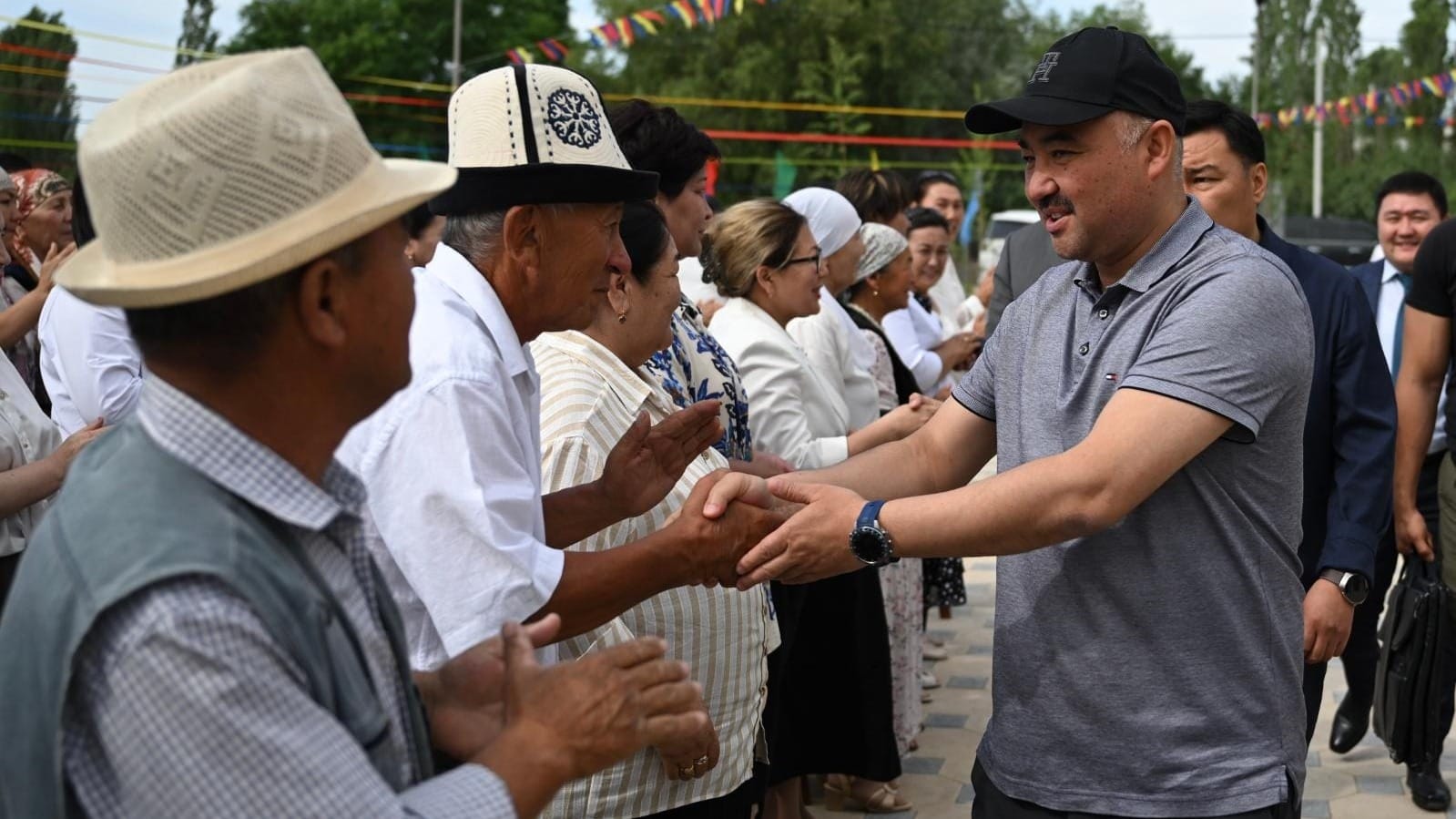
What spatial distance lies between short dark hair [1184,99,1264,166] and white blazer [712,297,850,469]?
157cm

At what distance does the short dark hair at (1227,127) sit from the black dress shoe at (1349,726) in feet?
9.47

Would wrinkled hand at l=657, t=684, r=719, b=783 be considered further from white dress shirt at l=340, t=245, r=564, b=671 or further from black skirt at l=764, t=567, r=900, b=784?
black skirt at l=764, t=567, r=900, b=784

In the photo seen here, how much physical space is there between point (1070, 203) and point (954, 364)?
15.2 feet

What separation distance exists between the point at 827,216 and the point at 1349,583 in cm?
300

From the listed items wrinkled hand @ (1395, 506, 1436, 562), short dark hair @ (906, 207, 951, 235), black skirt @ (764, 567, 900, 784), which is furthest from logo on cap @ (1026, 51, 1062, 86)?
short dark hair @ (906, 207, 951, 235)

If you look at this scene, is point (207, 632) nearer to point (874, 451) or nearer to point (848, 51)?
point (874, 451)

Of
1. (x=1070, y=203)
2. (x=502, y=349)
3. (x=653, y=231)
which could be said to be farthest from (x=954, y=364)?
(x=502, y=349)

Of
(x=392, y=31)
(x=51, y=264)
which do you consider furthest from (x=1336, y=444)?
(x=392, y=31)

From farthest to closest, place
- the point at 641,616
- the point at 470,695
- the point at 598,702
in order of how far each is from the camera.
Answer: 1. the point at 641,616
2. the point at 470,695
3. the point at 598,702

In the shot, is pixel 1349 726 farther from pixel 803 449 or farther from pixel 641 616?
pixel 641 616

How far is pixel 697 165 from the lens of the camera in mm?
4828

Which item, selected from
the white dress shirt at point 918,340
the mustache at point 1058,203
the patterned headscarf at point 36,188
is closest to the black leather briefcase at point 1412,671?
the white dress shirt at point 918,340

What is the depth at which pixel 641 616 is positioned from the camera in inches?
125

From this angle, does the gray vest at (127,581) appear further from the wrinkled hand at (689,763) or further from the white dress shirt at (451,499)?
Result: the wrinkled hand at (689,763)
